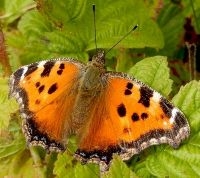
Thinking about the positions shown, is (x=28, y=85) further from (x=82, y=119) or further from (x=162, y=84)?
(x=162, y=84)

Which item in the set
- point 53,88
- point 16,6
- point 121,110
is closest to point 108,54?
point 16,6

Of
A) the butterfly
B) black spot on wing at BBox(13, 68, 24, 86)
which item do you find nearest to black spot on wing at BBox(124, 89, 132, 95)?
the butterfly

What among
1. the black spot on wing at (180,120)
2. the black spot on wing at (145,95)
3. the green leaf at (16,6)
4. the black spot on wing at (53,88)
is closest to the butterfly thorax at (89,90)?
the black spot on wing at (53,88)

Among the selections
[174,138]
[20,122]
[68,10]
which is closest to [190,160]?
[174,138]

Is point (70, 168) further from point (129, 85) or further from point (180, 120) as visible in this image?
point (180, 120)

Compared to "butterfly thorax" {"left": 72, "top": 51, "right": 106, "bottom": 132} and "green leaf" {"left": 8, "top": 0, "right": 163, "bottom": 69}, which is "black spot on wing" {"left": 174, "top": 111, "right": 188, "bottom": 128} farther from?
Result: "green leaf" {"left": 8, "top": 0, "right": 163, "bottom": 69}

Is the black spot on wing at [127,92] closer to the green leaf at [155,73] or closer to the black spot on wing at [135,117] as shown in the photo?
the black spot on wing at [135,117]
